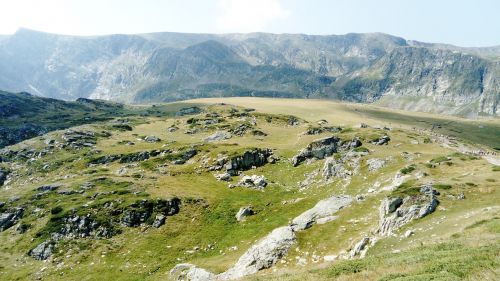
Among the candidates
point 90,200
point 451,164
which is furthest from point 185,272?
point 451,164

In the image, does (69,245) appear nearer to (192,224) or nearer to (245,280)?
(192,224)

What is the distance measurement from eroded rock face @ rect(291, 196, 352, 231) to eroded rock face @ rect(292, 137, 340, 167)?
136 feet

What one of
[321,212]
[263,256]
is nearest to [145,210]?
[321,212]

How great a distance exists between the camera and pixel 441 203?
50.2 m

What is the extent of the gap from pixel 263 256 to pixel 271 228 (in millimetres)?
17485

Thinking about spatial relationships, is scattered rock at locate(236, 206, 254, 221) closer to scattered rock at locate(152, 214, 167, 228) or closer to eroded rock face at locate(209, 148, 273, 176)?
scattered rock at locate(152, 214, 167, 228)

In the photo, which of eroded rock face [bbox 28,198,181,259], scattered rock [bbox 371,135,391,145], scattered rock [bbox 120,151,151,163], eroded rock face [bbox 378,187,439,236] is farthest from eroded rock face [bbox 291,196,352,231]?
scattered rock [bbox 120,151,151,163]

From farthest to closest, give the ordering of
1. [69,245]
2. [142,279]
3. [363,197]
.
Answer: [69,245], [363,197], [142,279]

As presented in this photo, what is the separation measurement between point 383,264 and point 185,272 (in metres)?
33.9

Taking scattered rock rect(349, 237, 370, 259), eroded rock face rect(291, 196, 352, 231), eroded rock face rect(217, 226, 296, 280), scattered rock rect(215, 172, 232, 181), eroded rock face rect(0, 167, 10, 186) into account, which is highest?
scattered rock rect(349, 237, 370, 259)

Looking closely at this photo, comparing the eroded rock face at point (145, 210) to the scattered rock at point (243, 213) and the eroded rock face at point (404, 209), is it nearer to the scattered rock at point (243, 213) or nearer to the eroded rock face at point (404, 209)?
the scattered rock at point (243, 213)

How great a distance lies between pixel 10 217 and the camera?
82.4m

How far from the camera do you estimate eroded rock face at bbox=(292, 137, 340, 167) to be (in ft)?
343

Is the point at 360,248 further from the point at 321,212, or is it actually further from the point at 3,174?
the point at 3,174
